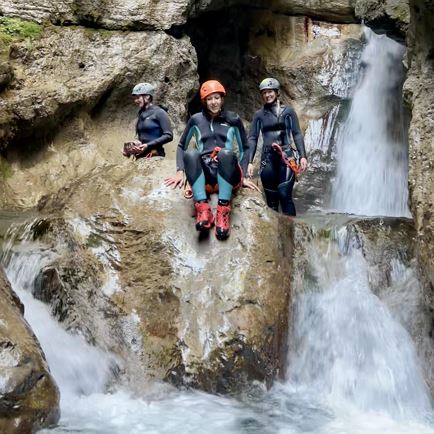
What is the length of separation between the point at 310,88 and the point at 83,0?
15.0 feet

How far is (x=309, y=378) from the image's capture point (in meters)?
6.62

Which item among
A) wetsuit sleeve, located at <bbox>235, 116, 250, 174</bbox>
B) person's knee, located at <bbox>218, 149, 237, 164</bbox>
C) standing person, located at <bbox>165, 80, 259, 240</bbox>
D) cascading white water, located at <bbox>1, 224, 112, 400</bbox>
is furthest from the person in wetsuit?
cascading white water, located at <bbox>1, 224, 112, 400</bbox>

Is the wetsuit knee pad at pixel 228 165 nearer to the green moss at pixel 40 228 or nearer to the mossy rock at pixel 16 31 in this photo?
the green moss at pixel 40 228

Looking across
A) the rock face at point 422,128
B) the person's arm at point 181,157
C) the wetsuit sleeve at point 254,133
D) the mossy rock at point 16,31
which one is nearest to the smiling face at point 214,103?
the person's arm at point 181,157

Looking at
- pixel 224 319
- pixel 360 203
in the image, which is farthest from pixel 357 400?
pixel 360 203

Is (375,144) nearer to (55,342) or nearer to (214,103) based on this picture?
(214,103)

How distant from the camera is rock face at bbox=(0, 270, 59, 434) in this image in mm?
4852

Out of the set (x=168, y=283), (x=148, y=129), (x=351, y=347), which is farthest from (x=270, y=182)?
(x=351, y=347)

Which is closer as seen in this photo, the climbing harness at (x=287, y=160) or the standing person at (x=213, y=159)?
the standing person at (x=213, y=159)

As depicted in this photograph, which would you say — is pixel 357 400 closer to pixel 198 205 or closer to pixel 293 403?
pixel 293 403

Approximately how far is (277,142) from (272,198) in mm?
757

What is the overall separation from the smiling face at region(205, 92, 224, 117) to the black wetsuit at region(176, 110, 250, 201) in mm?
72

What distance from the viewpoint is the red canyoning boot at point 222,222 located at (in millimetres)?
6920

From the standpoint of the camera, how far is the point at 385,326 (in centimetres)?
695
